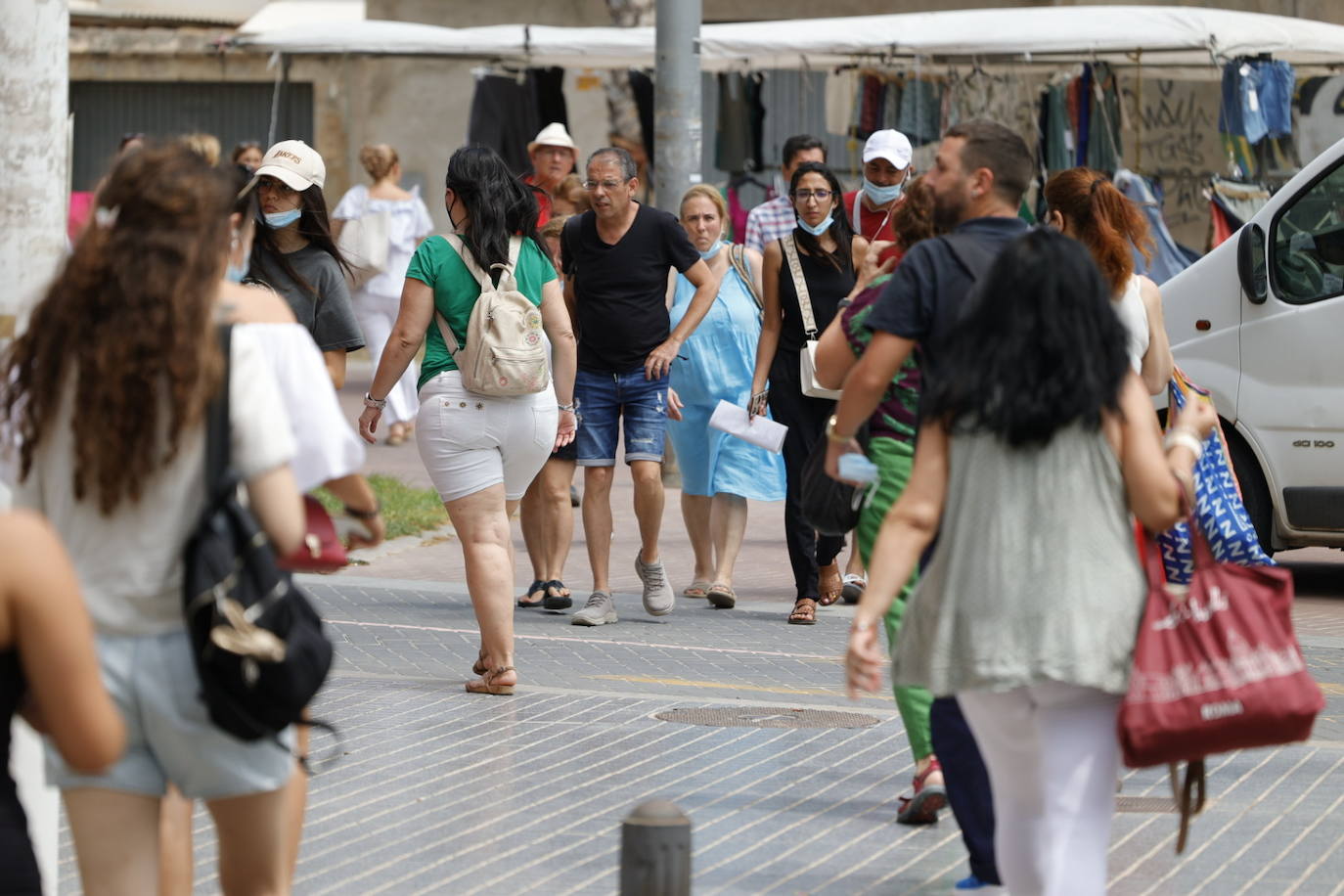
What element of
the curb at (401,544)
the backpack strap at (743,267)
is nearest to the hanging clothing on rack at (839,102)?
the curb at (401,544)

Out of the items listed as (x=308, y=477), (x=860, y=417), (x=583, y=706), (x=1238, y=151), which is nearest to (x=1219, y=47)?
(x=1238, y=151)

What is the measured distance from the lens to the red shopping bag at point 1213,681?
12.5 feet

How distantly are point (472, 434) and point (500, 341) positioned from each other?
337mm

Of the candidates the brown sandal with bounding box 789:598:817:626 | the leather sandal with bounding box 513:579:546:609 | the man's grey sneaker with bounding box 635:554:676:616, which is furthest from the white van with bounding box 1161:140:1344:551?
the leather sandal with bounding box 513:579:546:609

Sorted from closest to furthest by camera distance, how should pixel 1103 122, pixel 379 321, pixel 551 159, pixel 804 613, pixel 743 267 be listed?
pixel 804 613 → pixel 743 267 → pixel 551 159 → pixel 379 321 → pixel 1103 122

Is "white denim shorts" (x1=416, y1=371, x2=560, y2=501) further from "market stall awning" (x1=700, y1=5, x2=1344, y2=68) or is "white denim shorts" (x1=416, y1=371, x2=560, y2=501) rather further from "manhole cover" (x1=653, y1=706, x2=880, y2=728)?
"market stall awning" (x1=700, y1=5, x2=1344, y2=68)

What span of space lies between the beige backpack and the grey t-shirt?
646 millimetres

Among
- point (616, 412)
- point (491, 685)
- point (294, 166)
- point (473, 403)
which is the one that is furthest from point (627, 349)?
point (294, 166)

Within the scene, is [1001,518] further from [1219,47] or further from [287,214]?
[1219,47]

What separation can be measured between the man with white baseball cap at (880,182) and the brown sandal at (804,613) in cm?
160

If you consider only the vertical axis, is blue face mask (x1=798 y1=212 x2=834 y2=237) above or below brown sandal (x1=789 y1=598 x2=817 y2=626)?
above

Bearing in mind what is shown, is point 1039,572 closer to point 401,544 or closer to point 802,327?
point 802,327

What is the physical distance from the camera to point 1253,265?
995 centimetres

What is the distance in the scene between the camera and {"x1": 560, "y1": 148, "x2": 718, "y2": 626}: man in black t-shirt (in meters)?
9.34
